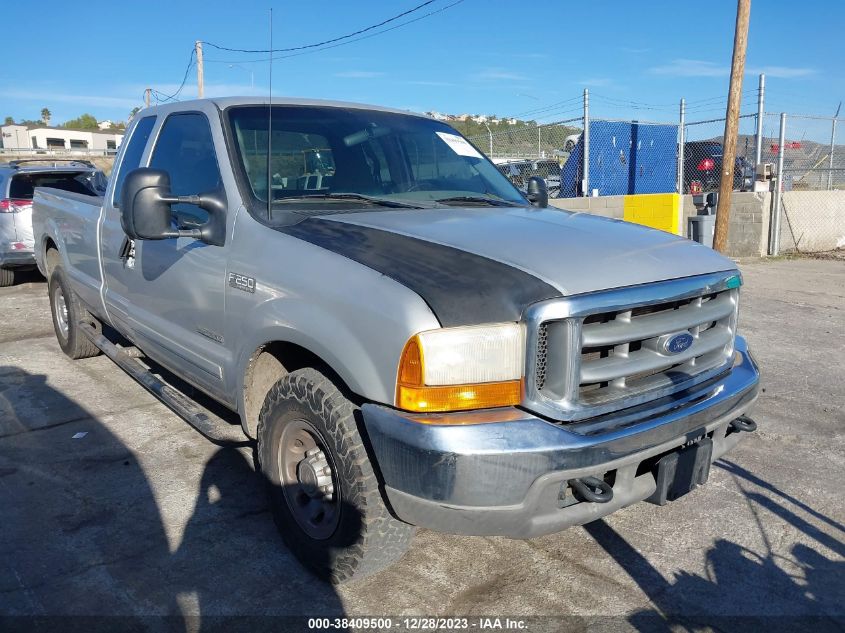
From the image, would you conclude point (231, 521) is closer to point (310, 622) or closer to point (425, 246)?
point (310, 622)

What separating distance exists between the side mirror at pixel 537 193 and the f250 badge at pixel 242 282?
184 centimetres

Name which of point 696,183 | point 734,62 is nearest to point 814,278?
point 734,62

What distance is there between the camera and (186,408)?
12.6ft

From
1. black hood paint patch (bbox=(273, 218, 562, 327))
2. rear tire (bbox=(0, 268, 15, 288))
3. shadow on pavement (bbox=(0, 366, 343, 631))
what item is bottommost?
shadow on pavement (bbox=(0, 366, 343, 631))

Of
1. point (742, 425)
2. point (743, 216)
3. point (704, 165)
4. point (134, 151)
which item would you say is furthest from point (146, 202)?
point (704, 165)

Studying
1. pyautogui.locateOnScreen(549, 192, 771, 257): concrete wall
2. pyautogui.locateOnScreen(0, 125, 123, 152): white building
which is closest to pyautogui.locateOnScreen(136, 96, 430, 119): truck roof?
pyautogui.locateOnScreen(549, 192, 771, 257): concrete wall

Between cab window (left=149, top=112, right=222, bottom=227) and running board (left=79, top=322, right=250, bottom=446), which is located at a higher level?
cab window (left=149, top=112, right=222, bottom=227)

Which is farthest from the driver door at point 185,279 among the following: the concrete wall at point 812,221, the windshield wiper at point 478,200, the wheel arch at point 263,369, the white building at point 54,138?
the white building at point 54,138

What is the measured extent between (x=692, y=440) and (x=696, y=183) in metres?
14.1

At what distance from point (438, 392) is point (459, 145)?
2413 millimetres

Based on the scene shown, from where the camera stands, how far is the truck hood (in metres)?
2.64

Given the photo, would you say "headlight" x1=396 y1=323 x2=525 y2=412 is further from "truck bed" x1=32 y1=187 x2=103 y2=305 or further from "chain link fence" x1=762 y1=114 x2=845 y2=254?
"chain link fence" x1=762 y1=114 x2=845 y2=254

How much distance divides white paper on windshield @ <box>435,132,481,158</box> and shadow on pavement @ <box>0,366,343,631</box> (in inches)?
87.2

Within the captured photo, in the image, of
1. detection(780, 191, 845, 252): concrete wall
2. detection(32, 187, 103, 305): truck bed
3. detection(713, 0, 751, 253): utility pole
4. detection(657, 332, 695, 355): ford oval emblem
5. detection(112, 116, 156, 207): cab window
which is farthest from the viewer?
detection(780, 191, 845, 252): concrete wall
